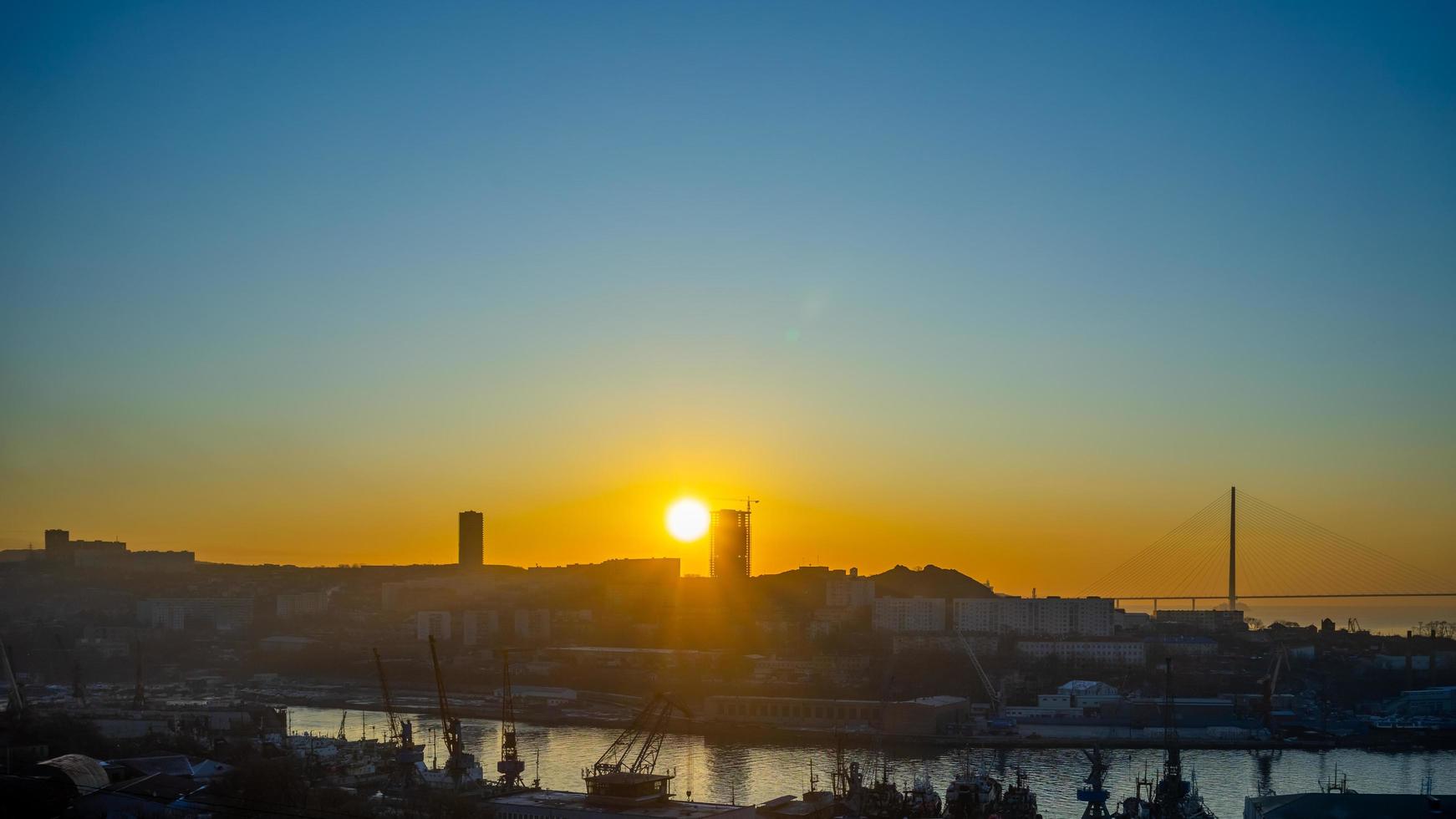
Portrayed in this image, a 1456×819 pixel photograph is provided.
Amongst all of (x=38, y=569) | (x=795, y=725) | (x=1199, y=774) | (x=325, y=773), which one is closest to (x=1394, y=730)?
(x=1199, y=774)

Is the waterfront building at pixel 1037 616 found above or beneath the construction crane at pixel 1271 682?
above

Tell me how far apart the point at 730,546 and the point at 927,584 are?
519 centimetres

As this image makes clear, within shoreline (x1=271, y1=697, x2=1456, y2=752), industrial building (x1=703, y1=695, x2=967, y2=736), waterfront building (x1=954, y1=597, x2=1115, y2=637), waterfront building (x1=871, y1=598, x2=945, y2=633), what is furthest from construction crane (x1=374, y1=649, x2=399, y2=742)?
waterfront building (x1=954, y1=597, x2=1115, y2=637)

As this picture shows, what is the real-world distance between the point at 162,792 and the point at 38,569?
28.8 meters

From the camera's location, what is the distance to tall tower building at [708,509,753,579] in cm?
3222

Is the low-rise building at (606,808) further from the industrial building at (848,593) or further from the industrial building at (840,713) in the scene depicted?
the industrial building at (848,593)

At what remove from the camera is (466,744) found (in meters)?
16.1

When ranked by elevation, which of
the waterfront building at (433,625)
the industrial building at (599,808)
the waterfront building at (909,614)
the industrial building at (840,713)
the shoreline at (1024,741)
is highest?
the waterfront building at (909,614)

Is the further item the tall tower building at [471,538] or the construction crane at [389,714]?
the tall tower building at [471,538]

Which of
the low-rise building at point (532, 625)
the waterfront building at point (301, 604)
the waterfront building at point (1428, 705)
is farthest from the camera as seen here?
the waterfront building at point (301, 604)

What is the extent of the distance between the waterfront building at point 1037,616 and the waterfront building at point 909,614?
1.30 feet

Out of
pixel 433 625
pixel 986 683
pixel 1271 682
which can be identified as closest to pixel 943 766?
pixel 986 683

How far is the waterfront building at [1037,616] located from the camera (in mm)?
27297

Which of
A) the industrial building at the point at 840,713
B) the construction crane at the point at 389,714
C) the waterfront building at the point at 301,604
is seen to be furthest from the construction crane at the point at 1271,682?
the waterfront building at the point at 301,604
